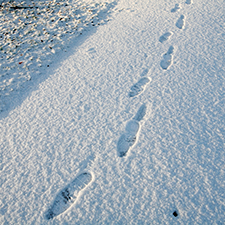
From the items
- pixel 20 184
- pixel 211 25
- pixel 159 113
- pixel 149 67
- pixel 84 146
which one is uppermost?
pixel 211 25

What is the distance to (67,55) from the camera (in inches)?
129

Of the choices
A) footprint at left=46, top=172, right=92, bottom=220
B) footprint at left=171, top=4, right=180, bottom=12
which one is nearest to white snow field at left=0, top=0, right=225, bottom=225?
footprint at left=46, top=172, right=92, bottom=220

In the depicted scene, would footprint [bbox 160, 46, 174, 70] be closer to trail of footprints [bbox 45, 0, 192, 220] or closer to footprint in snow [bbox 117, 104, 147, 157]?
trail of footprints [bbox 45, 0, 192, 220]

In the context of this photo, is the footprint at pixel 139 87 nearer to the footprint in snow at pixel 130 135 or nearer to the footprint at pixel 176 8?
the footprint in snow at pixel 130 135

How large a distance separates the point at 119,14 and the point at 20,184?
392 centimetres

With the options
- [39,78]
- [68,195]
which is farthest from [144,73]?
[68,195]

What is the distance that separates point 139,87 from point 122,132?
0.81 metres

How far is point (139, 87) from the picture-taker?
8.41 ft

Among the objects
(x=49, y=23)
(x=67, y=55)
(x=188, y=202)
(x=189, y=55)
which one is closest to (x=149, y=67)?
(x=189, y=55)

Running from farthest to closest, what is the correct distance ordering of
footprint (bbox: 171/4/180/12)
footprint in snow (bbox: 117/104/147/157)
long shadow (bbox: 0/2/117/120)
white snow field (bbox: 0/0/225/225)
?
footprint (bbox: 171/4/180/12) → long shadow (bbox: 0/2/117/120) → footprint in snow (bbox: 117/104/147/157) → white snow field (bbox: 0/0/225/225)

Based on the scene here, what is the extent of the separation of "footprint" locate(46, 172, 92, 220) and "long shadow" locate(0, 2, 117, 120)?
146 centimetres

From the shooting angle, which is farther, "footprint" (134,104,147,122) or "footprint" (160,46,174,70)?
"footprint" (160,46,174,70)

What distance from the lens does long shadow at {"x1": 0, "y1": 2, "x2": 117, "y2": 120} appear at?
2.59 meters

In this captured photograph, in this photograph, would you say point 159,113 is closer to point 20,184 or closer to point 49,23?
point 20,184
